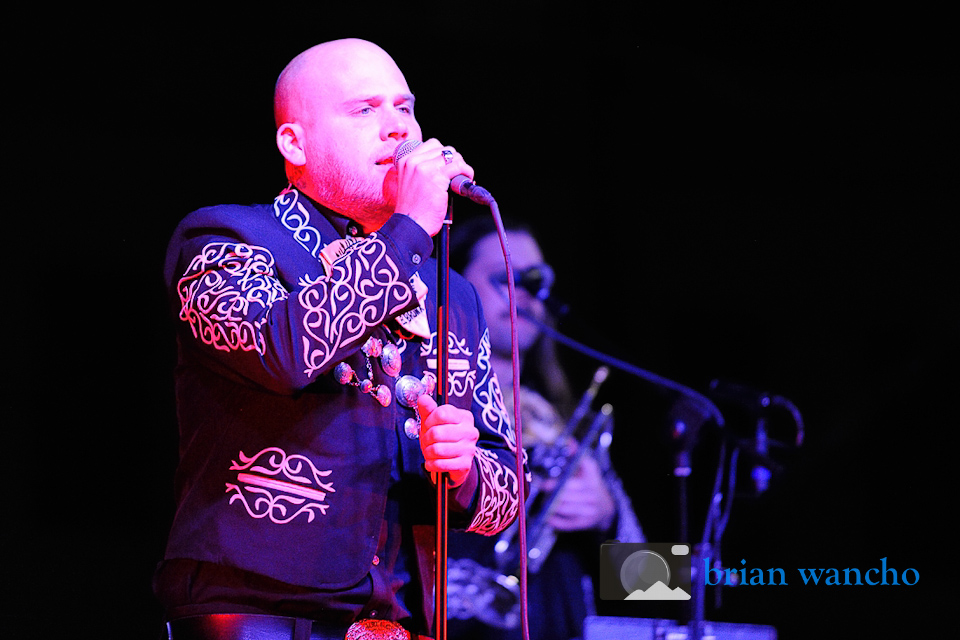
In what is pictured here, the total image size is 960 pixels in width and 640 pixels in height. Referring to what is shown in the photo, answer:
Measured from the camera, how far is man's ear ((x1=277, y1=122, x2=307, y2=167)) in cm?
172

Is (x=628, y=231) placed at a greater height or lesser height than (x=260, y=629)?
greater

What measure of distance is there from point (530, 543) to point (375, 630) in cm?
153

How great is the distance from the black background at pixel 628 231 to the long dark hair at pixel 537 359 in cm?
6

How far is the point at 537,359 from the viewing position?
122 inches

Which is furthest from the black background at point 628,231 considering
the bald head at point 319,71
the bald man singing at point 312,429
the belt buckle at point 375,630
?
the belt buckle at point 375,630

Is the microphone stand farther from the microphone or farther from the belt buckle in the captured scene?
the belt buckle

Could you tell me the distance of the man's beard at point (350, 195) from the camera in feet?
5.41

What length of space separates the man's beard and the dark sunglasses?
4.41ft

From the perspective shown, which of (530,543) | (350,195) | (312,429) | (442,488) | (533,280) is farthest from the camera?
(533,280)

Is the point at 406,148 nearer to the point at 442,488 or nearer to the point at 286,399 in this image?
the point at 286,399

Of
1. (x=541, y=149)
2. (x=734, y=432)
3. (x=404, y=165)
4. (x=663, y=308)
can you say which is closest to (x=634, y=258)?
(x=663, y=308)

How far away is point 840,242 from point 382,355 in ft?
6.66

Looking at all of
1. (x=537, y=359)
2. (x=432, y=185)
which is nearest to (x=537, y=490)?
(x=537, y=359)

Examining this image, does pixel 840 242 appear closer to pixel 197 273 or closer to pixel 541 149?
pixel 541 149
